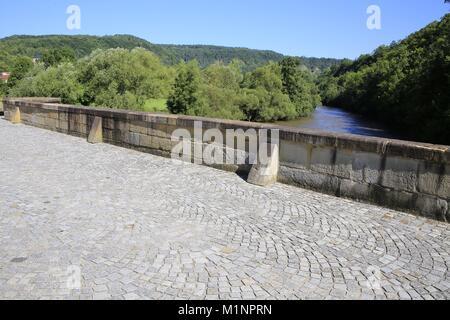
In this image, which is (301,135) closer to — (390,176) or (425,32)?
(390,176)

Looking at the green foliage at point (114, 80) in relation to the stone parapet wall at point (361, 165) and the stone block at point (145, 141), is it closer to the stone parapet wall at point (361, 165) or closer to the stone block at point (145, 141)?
the stone block at point (145, 141)

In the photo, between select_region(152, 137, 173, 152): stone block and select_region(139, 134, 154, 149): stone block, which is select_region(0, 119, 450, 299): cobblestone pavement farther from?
select_region(139, 134, 154, 149): stone block

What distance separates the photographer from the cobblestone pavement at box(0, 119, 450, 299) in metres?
3.21

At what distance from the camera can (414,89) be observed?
113ft

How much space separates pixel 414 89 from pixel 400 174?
33402mm

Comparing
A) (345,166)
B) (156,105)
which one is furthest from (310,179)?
(156,105)

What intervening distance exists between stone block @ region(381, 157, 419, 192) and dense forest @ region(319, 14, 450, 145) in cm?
2353

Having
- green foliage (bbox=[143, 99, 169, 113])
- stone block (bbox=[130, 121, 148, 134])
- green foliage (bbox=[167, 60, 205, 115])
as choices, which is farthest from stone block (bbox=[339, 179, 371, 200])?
green foliage (bbox=[167, 60, 205, 115])

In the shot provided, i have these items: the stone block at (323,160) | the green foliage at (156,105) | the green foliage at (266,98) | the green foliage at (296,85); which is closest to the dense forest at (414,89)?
the green foliage at (296,85)

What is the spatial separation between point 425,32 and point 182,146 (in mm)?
51010

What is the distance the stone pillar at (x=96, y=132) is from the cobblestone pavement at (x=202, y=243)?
3.17 meters

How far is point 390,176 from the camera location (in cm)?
525

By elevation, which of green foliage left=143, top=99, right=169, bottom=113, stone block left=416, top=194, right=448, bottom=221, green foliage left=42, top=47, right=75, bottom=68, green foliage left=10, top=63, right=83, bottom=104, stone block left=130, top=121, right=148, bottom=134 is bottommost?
stone block left=416, top=194, right=448, bottom=221
